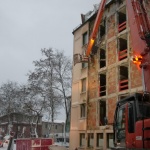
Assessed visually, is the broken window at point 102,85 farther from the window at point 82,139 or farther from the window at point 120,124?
the window at point 120,124

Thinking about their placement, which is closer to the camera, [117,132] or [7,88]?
[117,132]

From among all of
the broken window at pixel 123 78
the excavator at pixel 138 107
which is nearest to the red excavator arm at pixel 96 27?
the broken window at pixel 123 78

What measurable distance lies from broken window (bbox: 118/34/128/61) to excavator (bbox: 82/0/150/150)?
36.1 ft

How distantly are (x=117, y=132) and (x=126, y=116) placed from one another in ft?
3.61

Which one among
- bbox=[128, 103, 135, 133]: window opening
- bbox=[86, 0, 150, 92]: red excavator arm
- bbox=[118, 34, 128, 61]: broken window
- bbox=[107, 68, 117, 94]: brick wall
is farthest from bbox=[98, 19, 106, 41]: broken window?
bbox=[128, 103, 135, 133]: window opening

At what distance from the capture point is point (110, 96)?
24.9m

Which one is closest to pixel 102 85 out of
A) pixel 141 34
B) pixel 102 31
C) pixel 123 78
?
pixel 123 78

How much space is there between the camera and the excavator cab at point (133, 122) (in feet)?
30.2

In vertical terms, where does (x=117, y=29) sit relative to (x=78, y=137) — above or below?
above

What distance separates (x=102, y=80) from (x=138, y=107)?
18.3m

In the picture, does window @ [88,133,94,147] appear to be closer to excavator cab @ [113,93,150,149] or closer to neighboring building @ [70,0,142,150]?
neighboring building @ [70,0,142,150]

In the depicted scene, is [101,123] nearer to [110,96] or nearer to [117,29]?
[110,96]

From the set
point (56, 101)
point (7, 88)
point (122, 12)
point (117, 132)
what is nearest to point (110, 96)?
point (122, 12)

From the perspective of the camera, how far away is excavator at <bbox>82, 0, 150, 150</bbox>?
9367 millimetres
